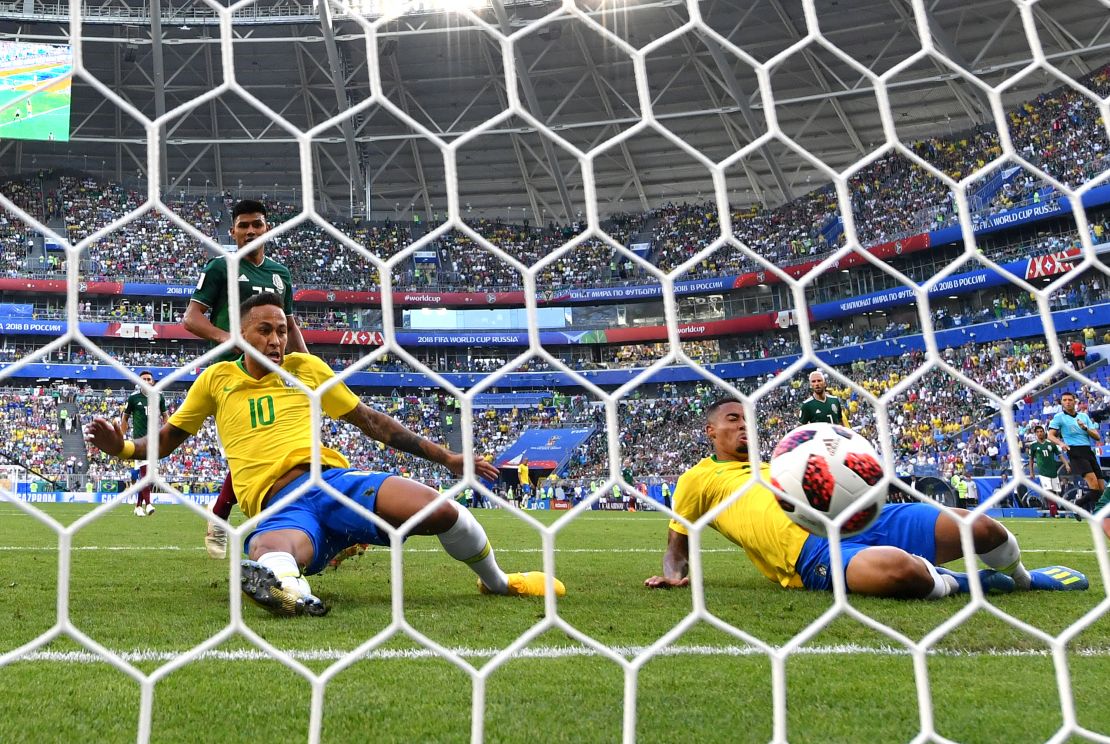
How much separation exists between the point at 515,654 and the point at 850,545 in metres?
1.57

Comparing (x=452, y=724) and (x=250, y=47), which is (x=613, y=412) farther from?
(x=250, y=47)

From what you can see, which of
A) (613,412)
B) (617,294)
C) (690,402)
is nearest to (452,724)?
(613,412)

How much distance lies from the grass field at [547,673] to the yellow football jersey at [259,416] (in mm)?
469

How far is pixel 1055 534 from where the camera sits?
8.21 m

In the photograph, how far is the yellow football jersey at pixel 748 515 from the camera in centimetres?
332

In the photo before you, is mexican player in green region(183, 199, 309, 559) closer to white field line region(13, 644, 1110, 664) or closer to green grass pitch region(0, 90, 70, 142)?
white field line region(13, 644, 1110, 664)

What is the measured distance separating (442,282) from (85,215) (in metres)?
11.7

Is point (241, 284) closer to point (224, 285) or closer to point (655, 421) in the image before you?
point (224, 285)

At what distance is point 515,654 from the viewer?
79.7 inches

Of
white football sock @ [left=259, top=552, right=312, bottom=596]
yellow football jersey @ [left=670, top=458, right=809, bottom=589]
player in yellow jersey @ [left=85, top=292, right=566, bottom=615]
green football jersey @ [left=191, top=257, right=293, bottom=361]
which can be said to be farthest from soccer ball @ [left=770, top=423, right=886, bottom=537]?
green football jersey @ [left=191, top=257, right=293, bottom=361]

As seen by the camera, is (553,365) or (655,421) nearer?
(553,365)

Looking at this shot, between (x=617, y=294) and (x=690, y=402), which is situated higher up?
(x=617, y=294)

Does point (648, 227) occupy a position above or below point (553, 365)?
above

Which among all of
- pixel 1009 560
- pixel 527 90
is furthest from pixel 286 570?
pixel 527 90
